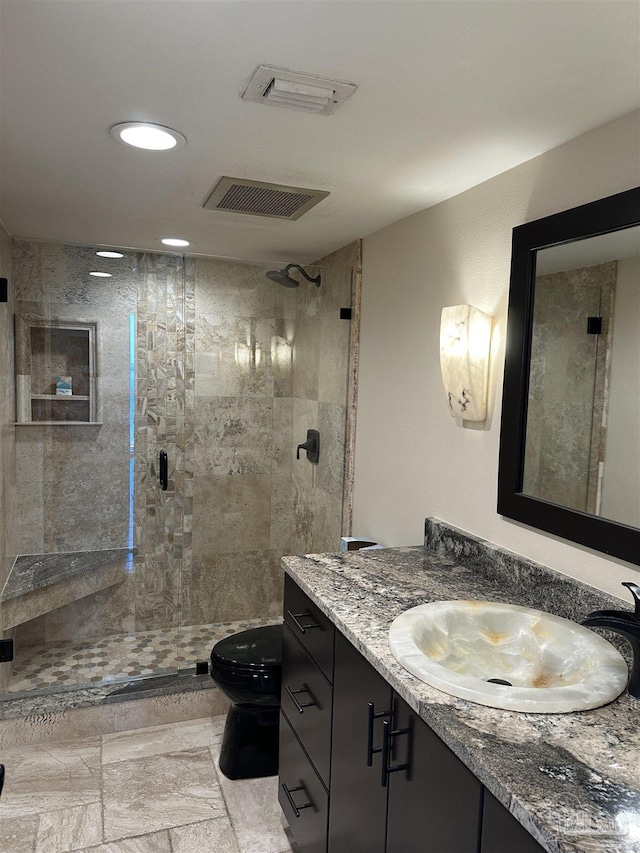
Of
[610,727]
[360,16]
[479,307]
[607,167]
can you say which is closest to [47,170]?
[360,16]

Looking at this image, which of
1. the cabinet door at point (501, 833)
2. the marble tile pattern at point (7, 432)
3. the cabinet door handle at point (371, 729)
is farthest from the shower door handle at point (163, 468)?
the cabinet door at point (501, 833)

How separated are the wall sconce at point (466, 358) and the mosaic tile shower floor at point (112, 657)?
1.85m

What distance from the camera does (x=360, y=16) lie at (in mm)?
1107

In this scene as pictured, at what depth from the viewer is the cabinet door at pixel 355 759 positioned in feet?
4.70

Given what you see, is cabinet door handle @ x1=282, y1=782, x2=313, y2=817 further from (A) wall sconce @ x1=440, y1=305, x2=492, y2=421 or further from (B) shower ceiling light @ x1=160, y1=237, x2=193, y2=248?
(B) shower ceiling light @ x1=160, y1=237, x2=193, y2=248

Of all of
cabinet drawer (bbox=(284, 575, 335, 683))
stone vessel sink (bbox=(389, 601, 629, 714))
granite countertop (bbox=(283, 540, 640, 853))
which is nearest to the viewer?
granite countertop (bbox=(283, 540, 640, 853))

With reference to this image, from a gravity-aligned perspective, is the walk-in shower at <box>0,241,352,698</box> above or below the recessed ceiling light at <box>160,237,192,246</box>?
below

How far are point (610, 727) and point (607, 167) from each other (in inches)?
50.4

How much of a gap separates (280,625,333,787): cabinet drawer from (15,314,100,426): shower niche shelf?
153 centimetres

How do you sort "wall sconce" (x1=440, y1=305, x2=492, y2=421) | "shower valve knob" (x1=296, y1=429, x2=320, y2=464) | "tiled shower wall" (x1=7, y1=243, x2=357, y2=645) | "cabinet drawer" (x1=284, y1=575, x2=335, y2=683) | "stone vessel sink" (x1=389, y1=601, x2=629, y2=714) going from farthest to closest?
"shower valve knob" (x1=296, y1=429, x2=320, y2=464), "tiled shower wall" (x1=7, y1=243, x2=357, y2=645), "wall sconce" (x1=440, y1=305, x2=492, y2=421), "cabinet drawer" (x1=284, y1=575, x2=335, y2=683), "stone vessel sink" (x1=389, y1=601, x2=629, y2=714)

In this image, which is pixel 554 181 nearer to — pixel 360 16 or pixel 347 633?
pixel 360 16

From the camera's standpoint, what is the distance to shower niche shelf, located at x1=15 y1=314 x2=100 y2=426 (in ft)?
9.44

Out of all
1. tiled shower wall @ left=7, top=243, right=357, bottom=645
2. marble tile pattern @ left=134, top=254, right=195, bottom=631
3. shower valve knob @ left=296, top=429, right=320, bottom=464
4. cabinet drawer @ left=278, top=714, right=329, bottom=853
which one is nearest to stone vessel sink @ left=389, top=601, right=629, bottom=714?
cabinet drawer @ left=278, top=714, right=329, bottom=853

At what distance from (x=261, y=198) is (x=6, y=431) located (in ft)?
5.11
